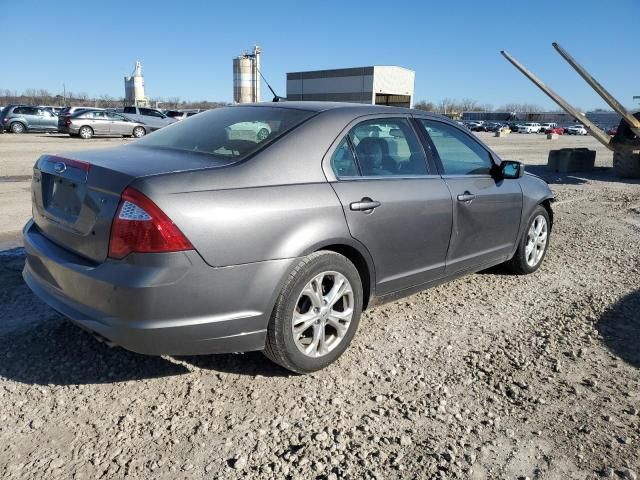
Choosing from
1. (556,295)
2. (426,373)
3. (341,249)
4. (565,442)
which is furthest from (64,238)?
(556,295)

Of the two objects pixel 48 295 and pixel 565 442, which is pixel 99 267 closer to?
pixel 48 295

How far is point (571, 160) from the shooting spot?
48.4 ft

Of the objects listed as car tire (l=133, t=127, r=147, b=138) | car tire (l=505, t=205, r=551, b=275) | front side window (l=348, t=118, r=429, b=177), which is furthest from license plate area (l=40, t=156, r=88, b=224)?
car tire (l=133, t=127, r=147, b=138)

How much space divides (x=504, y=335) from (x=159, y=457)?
2571 mm

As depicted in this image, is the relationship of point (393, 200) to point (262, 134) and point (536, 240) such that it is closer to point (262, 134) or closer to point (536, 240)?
point (262, 134)

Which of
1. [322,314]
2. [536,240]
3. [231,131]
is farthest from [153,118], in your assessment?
[322,314]

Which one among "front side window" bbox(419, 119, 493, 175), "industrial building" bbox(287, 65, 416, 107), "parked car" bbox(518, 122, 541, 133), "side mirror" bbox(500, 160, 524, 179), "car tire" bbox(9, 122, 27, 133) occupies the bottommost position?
"parked car" bbox(518, 122, 541, 133)

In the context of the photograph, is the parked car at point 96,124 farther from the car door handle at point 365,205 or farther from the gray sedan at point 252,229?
the car door handle at point 365,205

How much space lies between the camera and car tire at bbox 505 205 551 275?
5.05 meters

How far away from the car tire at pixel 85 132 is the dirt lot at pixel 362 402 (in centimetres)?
2347

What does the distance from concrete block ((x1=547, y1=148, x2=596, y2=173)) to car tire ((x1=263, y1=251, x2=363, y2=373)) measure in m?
13.6

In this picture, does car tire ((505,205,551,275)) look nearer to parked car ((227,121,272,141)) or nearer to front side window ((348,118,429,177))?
front side window ((348,118,429,177))

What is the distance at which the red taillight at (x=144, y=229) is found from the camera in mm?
2494

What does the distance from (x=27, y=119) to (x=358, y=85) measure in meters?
31.8
